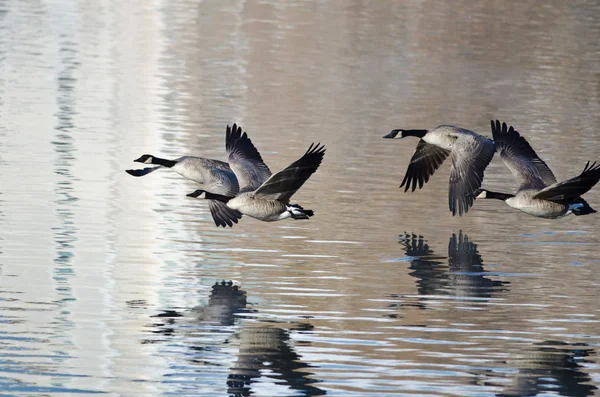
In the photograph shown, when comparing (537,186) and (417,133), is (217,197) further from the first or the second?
(417,133)

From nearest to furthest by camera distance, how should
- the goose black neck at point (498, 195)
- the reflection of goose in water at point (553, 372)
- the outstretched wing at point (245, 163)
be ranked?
the reflection of goose in water at point (553, 372)
the outstretched wing at point (245, 163)
the goose black neck at point (498, 195)

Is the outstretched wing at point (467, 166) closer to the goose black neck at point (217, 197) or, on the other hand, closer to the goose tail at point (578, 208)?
the goose tail at point (578, 208)

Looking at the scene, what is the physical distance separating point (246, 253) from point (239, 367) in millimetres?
3904

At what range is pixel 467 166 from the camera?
1510cm

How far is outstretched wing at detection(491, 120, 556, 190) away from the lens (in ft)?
47.3

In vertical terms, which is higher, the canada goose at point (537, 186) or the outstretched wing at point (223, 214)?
the canada goose at point (537, 186)

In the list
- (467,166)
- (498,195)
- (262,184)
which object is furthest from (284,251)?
(467,166)

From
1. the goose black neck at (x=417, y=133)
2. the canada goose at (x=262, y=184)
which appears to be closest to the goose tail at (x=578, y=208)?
the goose black neck at (x=417, y=133)

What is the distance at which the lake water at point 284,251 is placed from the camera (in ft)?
32.5

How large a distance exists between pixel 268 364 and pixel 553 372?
6.98ft

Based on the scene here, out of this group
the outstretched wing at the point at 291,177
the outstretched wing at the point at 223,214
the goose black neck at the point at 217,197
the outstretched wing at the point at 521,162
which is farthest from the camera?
the outstretched wing at the point at 521,162

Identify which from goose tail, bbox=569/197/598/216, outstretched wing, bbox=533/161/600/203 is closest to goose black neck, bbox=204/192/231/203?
outstretched wing, bbox=533/161/600/203

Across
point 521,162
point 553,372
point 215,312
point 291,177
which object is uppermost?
point 291,177

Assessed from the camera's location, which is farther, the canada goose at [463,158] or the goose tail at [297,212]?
the canada goose at [463,158]
